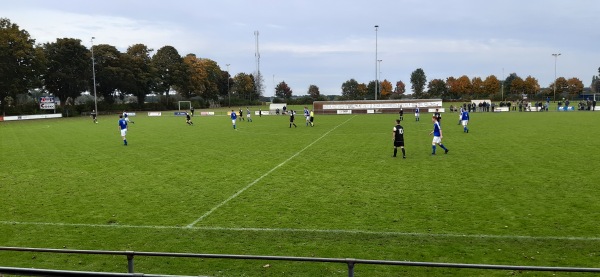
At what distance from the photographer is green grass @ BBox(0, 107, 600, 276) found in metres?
8.03

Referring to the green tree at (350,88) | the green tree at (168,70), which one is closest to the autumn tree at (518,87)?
the green tree at (350,88)

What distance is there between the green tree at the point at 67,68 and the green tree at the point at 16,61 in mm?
4918

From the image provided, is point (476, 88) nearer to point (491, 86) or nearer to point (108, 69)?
point (491, 86)

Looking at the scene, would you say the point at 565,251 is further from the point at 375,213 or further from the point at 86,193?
the point at 86,193

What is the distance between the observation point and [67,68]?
3007 inches

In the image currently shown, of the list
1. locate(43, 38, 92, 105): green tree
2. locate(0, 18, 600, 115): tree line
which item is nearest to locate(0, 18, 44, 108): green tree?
locate(0, 18, 600, 115): tree line

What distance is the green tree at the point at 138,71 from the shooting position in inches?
3447

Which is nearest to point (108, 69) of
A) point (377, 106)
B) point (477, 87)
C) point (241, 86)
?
point (377, 106)

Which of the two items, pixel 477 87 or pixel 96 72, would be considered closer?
pixel 96 72

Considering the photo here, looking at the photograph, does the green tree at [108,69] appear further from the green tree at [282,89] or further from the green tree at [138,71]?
the green tree at [282,89]

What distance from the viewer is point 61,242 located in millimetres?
9062

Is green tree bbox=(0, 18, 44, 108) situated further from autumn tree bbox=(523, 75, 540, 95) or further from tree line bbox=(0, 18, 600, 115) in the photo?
autumn tree bbox=(523, 75, 540, 95)

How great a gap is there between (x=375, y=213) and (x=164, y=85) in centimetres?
9829

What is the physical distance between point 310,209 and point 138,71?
87580mm
